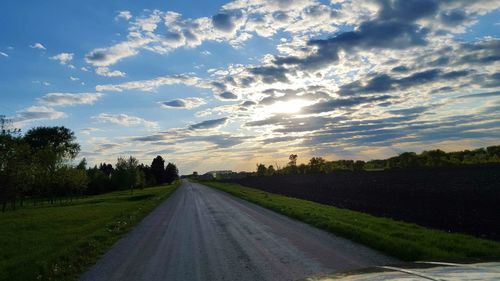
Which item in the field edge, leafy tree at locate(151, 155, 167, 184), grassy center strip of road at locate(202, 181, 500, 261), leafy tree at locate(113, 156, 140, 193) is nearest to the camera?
the field edge

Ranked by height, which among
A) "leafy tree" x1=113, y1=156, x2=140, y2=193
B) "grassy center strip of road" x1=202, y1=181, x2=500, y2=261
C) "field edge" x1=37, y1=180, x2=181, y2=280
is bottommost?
"grassy center strip of road" x1=202, y1=181, x2=500, y2=261

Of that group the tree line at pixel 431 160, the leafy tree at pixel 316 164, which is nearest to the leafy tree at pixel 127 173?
the tree line at pixel 431 160

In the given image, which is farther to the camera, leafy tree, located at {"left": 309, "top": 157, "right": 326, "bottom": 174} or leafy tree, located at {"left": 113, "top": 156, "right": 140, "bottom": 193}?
leafy tree, located at {"left": 309, "top": 157, "right": 326, "bottom": 174}

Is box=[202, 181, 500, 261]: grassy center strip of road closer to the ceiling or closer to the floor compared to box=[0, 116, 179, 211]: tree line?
closer to the floor

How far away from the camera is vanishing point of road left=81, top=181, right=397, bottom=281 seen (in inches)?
387

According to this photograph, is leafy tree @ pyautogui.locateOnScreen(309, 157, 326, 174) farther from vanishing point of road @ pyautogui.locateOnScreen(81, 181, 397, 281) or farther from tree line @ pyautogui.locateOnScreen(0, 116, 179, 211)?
vanishing point of road @ pyautogui.locateOnScreen(81, 181, 397, 281)

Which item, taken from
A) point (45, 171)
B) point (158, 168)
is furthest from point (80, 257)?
point (158, 168)

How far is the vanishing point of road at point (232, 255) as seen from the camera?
32.2 ft

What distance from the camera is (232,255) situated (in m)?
12.0

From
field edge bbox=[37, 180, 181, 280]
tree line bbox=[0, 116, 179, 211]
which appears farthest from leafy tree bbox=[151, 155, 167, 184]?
field edge bbox=[37, 180, 181, 280]

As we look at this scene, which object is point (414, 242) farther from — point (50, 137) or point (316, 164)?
point (316, 164)

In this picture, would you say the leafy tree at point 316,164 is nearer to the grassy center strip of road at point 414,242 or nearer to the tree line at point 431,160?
the tree line at point 431,160

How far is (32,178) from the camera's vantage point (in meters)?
48.1

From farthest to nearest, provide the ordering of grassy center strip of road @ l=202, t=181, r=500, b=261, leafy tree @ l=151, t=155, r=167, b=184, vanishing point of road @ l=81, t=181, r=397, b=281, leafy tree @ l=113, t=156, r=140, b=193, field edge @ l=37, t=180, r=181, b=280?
1. leafy tree @ l=151, t=155, r=167, b=184
2. leafy tree @ l=113, t=156, r=140, b=193
3. grassy center strip of road @ l=202, t=181, r=500, b=261
4. field edge @ l=37, t=180, r=181, b=280
5. vanishing point of road @ l=81, t=181, r=397, b=281
